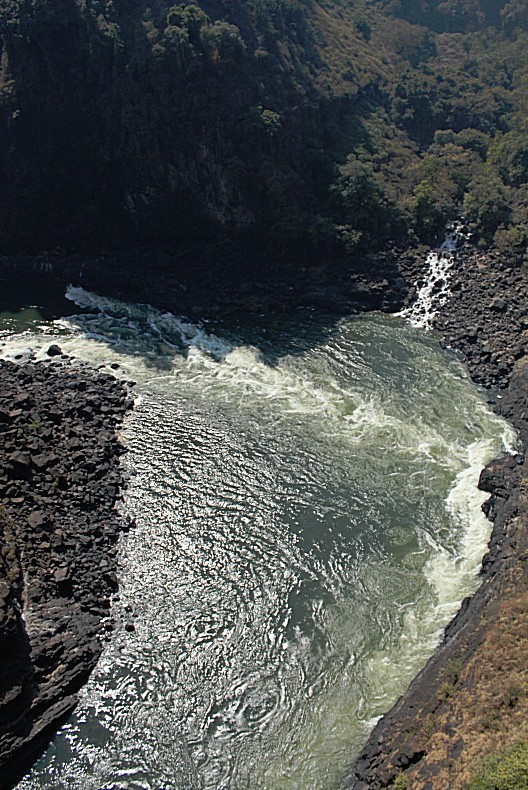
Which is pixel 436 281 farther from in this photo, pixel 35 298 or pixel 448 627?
pixel 448 627

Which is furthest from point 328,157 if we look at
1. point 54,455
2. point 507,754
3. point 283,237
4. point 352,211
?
point 507,754

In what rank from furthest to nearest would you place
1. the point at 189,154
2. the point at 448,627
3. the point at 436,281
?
the point at 189,154 → the point at 436,281 → the point at 448,627

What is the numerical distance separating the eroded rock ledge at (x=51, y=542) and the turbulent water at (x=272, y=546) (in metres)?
1.00

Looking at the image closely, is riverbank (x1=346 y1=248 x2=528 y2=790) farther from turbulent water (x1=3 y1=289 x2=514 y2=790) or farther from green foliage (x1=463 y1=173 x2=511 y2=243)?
green foliage (x1=463 y1=173 x2=511 y2=243)

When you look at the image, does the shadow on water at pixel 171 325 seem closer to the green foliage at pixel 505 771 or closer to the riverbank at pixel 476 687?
the riverbank at pixel 476 687

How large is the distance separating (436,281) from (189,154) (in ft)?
88.2

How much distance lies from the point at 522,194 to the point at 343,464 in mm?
41910

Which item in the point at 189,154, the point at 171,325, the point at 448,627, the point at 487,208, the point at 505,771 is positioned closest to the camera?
the point at 505,771

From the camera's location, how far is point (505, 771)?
63.1ft

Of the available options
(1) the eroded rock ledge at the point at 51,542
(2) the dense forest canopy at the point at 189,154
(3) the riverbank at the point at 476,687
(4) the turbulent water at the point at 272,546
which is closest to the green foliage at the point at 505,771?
(3) the riverbank at the point at 476,687

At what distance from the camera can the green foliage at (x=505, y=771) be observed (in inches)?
738

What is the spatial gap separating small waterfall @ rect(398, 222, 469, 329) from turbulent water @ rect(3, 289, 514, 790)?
143 inches

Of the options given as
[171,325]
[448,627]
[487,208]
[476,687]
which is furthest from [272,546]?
[487,208]

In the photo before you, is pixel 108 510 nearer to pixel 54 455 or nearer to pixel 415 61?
pixel 54 455
